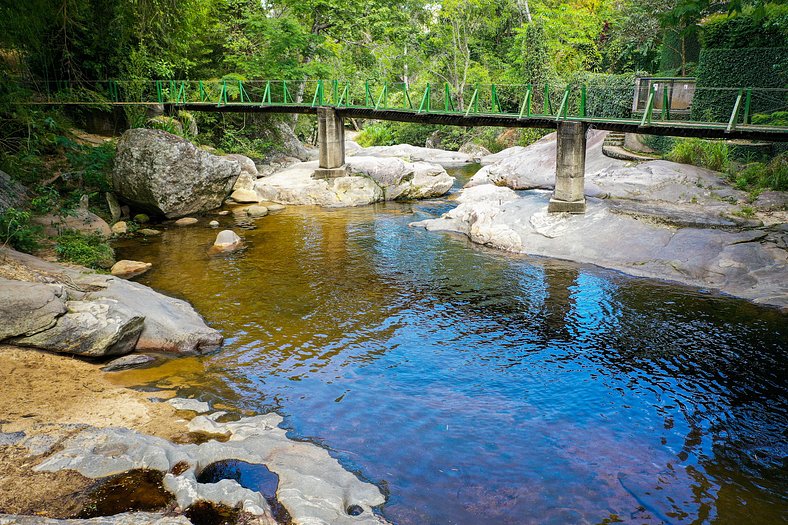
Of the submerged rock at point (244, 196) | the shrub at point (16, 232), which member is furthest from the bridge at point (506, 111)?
the shrub at point (16, 232)

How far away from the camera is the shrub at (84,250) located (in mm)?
13674

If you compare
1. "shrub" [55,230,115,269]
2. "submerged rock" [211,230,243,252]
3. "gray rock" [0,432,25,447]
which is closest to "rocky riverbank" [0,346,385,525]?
"gray rock" [0,432,25,447]

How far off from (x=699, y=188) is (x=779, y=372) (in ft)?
32.1

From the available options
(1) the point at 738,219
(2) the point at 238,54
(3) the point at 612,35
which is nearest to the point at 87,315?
(1) the point at 738,219

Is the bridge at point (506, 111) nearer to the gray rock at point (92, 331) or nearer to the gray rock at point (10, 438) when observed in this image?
the gray rock at point (92, 331)

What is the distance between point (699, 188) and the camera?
18219 millimetres

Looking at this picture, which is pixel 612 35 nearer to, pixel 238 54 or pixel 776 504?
pixel 238 54

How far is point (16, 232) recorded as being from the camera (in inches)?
492

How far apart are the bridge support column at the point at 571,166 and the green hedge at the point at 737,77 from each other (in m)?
5.54

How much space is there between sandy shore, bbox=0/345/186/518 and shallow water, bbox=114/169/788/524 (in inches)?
30.7

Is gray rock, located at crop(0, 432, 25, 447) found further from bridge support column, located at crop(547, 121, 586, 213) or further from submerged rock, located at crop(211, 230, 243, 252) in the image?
bridge support column, located at crop(547, 121, 586, 213)

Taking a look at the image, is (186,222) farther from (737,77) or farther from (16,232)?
(737,77)

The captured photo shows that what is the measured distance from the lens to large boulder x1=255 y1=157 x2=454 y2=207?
2434cm

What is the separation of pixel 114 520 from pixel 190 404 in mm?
3604
